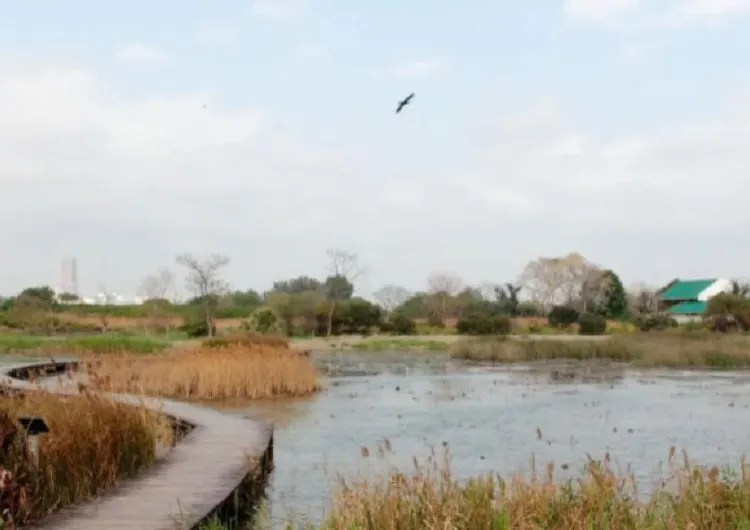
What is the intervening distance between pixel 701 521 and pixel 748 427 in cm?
1068

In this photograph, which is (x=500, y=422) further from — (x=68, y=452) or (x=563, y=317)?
(x=563, y=317)

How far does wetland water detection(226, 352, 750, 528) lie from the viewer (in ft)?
40.1

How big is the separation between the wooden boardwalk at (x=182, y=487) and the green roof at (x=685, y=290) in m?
81.7

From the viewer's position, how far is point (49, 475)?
27.3ft

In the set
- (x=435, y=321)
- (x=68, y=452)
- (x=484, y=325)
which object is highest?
(x=435, y=321)

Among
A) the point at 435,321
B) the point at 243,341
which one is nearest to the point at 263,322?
the point at 243,341

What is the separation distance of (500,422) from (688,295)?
3039 inches

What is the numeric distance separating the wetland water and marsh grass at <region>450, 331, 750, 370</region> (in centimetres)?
433

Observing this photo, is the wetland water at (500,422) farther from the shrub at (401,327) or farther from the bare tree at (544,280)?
the bare tree at (544,280)

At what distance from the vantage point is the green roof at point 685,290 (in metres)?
89.5

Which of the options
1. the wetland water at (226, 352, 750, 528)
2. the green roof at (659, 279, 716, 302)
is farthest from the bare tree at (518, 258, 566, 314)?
the wetland water at (226, 352, 750, 528)

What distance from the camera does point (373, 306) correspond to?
59.2 meters

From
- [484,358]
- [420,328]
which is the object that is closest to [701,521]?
[484,358]

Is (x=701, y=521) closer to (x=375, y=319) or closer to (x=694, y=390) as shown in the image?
(x=694, y=390)
